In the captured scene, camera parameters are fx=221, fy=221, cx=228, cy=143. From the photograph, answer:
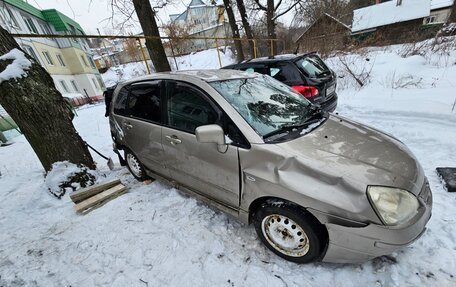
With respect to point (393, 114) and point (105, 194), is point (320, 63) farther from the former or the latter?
point (105, 194)

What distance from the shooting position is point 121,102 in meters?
3.56

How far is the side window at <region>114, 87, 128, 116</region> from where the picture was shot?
3.49 metres

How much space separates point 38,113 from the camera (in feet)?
10.3

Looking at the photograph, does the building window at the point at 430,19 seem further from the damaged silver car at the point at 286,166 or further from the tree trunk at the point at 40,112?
the tree trunk at the point at 40,112

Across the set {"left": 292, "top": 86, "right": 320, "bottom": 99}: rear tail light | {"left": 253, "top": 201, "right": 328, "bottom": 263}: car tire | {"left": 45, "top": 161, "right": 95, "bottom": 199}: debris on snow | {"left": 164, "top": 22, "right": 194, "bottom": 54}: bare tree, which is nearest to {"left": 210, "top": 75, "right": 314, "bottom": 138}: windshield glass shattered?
{"left": 253, "top": 201, "right": 328, "bottom": 263}: car tire

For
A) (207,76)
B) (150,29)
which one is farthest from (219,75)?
(150,29)

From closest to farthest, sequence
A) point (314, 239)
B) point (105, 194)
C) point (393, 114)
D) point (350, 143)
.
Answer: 1. point (314, 239)
2. point (350, 143)
3. point (105, 194)
4. point (393, 114)

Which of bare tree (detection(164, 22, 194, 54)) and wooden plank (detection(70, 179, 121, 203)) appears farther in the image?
bare tree (detection(164, 22, 194, 54))

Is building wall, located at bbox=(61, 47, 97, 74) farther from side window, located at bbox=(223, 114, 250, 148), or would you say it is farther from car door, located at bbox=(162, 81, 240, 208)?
side window, located at bbox=(223, 114, 250, 148)

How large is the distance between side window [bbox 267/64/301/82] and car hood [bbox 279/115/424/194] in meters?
2.41

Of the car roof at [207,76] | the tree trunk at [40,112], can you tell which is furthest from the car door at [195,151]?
the tree trunk at [40,112]

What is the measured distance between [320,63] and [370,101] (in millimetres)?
1988

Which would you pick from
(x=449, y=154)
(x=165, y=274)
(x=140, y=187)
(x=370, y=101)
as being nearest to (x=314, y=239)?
(x=165, y=274)

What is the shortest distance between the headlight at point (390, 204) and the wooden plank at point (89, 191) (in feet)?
11.2
